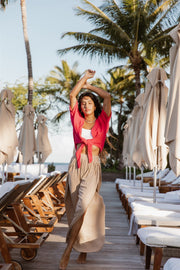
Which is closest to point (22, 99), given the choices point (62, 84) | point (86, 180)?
point (62, 84)

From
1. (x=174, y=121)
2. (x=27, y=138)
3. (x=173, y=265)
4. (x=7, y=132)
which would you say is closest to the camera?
(x=173, y=265)

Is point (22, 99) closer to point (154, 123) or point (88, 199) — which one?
point (154, 123)

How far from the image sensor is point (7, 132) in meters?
7.98

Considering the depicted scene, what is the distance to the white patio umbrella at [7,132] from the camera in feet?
25.8

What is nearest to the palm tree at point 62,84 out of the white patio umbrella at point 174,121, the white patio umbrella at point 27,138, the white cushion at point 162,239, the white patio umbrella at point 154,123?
the white patio umbrella at point 27,138

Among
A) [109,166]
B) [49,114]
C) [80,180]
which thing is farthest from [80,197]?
[49,114]

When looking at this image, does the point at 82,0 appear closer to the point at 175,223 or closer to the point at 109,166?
the point at 109,166

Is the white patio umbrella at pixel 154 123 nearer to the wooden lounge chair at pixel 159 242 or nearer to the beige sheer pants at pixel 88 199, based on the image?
the beige sheer pants at pixel 88 199

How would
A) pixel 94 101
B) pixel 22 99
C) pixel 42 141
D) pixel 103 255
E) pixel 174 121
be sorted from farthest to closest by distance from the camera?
pixel 22 99 → pixel 42 141 → pixel 103 255 → pixel 94 101 → pixel 174 121

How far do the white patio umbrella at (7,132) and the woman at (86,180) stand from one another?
407 cm

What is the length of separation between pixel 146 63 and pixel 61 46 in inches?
188

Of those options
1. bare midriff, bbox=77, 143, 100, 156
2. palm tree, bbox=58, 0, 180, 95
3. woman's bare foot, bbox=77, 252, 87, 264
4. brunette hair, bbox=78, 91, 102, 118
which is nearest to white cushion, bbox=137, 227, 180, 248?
woman's bare foot, bbox=77, 252, 87, 264

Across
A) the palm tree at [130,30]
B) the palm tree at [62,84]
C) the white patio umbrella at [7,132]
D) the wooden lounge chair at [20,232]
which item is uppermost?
the palm tree at [130,30]

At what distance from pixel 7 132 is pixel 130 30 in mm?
12686
